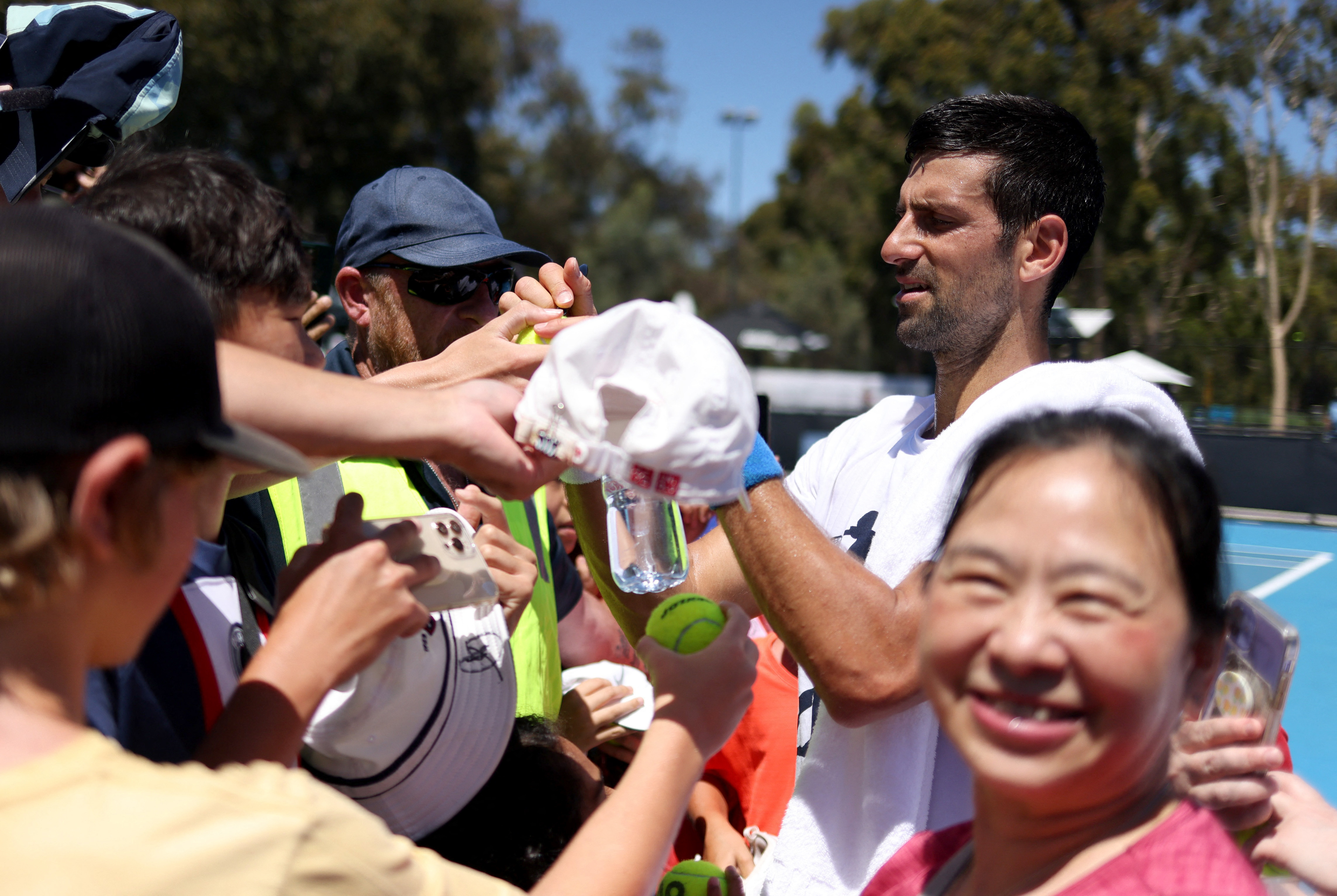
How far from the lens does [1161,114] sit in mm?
28141

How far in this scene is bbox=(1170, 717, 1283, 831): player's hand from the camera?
1329mm

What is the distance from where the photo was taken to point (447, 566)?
1.48 m

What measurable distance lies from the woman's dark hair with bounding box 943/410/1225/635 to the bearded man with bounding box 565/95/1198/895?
Result: 0.19 m

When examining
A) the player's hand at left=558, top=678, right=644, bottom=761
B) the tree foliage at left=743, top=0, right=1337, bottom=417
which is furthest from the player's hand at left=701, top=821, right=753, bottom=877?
the tree foliage at left=743, top=0, right=1337, bottom=417

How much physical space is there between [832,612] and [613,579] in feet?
2.20

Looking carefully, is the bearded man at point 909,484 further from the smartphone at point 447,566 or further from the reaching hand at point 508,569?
the smartphone at point 447,566

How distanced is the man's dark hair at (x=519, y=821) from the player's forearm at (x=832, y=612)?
1.61 feet

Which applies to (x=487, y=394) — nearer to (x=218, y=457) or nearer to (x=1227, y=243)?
(x=218, y=457)

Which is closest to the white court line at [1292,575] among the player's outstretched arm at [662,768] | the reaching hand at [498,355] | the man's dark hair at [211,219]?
the reaching hand at [498,355]

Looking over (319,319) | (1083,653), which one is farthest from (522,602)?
(319,319)

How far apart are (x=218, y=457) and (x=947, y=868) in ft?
3.88

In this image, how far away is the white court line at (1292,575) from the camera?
12359 millimetres

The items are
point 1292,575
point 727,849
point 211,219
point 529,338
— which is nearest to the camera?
point 211,219

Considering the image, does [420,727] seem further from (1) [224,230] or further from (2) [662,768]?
(1) [224,230]
